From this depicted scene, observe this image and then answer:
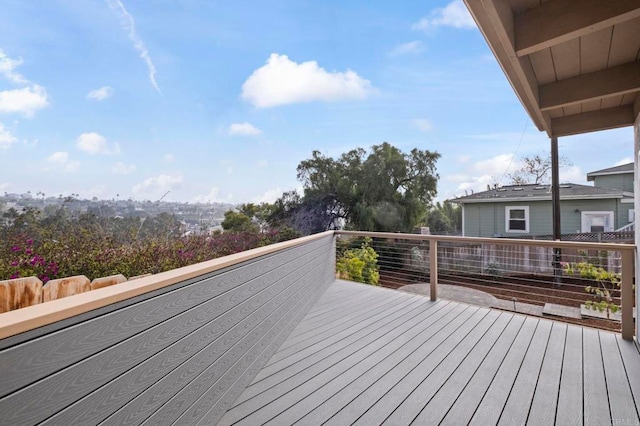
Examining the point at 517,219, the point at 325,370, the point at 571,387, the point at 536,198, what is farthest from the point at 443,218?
the point at 325,370

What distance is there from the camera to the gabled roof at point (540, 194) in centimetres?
907

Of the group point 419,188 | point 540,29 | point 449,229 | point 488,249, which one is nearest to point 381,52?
point 419,188

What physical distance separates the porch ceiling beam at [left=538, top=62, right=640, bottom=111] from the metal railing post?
1.41 m

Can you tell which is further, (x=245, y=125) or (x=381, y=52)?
(x=245, y=125)

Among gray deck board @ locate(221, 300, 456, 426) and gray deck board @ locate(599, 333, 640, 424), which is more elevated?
gray deck board @ locate(221, 300, 456, 426)

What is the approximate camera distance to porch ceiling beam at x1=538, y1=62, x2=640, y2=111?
2086 millimetres

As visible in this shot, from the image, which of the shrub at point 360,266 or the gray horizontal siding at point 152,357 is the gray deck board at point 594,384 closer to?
the gray horizontal siding at point 152,357

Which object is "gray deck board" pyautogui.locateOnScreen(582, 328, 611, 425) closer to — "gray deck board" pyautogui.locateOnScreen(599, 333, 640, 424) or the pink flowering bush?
"gray deck board" pyautogui.locateOnScreen(599, 333, 640, 424)

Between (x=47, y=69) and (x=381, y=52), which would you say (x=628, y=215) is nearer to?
(x=381, y=52)

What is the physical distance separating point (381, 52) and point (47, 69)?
689cm

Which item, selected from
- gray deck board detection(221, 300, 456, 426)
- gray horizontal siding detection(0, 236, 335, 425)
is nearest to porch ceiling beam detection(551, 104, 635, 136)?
gray deck board detection(221, 300, 456, 426)

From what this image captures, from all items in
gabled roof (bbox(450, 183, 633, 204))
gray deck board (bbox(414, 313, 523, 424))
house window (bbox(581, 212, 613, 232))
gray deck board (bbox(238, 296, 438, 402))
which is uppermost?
gabled roof (bbox(450, 183, 633, 204))

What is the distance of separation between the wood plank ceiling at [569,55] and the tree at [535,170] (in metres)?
13.2

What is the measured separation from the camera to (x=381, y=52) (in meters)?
8.08
